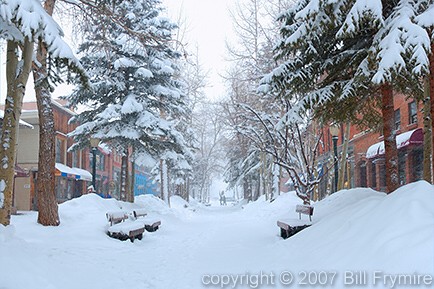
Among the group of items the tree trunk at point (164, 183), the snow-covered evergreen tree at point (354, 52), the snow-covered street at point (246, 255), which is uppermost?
the snow-covered evergreen tree at point (354, 52)

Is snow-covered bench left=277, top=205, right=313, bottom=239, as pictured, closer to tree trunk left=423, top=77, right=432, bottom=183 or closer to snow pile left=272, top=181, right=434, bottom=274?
snow pile left=272, top=181, right=434, bottom=274

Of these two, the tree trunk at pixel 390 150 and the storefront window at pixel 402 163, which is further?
the storefront window at pixel 402 163

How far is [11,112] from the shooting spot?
25.2 ft

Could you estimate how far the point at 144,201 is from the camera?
20.8m

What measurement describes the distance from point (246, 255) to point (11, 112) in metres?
5.51

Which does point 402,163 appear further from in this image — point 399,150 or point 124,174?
point 124,174

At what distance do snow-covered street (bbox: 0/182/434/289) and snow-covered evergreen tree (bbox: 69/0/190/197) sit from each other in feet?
24.8

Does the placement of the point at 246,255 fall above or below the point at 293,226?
below

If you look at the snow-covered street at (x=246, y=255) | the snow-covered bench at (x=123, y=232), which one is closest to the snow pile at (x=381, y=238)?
the snow-covered street at (x=246, y=255)

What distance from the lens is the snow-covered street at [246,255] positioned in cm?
471

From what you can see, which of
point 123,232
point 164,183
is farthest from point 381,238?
point 164,183

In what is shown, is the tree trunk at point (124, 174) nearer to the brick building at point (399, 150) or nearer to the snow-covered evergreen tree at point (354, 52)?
the brick building at point (399, 150)

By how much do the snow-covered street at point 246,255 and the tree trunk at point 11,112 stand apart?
116 centimetres

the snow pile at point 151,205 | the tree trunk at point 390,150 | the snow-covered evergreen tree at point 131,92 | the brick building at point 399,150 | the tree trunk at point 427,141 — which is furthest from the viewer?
the snow pile at point 151,205
